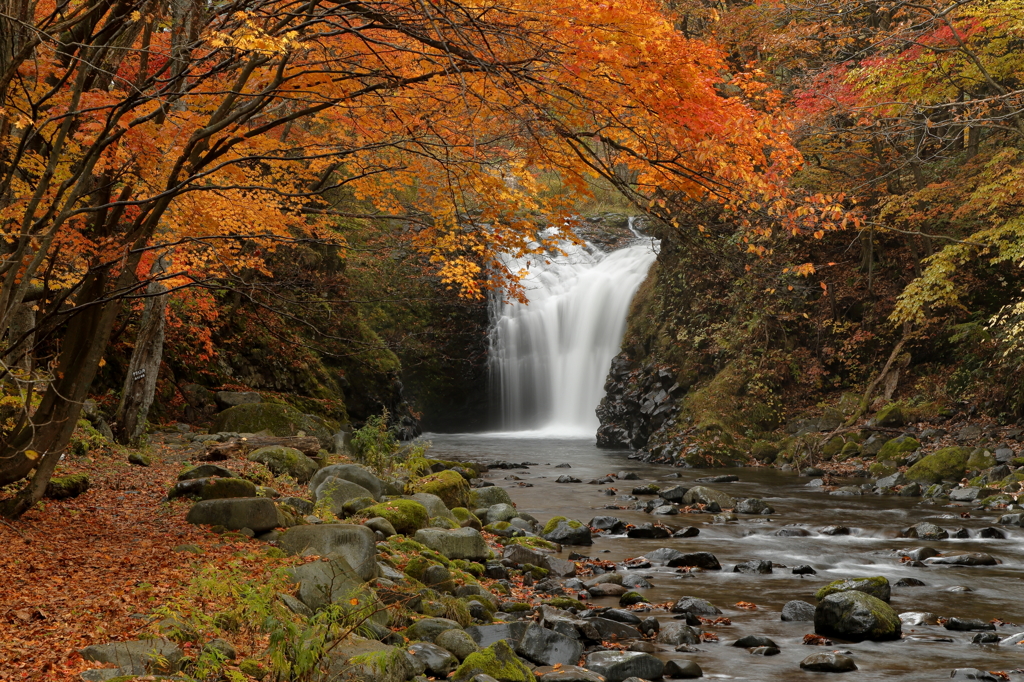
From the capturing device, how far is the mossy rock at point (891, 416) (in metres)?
17.0

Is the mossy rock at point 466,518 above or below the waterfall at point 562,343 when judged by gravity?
below

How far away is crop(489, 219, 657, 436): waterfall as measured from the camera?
90.1ft

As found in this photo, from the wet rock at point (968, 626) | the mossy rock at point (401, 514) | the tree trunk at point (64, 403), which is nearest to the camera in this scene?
the tree trunk at point (64, 403)

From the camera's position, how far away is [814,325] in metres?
20.8

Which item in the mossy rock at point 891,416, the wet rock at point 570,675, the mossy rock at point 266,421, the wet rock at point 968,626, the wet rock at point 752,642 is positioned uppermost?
the mossy rock at point 891,416

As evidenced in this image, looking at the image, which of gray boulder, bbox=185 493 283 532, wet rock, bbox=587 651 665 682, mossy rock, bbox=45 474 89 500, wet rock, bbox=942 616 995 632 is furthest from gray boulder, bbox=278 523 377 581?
wet rock, bbox=942 616 995 632

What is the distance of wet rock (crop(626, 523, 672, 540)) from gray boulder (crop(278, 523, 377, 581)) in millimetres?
5264

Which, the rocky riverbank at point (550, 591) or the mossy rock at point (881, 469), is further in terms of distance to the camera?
the mossy rock at point (881, 469)

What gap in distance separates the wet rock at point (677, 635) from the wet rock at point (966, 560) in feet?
14.1

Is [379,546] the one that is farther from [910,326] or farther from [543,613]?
[910,326]

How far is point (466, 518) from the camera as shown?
1039cm

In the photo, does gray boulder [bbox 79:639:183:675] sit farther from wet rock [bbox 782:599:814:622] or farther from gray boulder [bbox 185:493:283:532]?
wet rock [bbox 782:599:814:622]

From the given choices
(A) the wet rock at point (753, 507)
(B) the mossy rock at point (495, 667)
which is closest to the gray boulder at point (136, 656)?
(B) the mossy rock at point (495, 667)

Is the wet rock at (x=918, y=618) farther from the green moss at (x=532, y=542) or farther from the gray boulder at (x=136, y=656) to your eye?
the gray boulder at (x=136, y=656)
